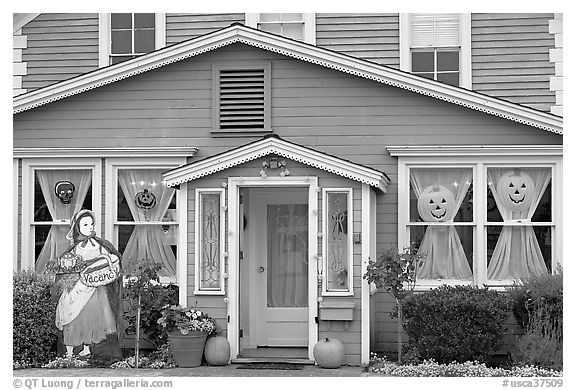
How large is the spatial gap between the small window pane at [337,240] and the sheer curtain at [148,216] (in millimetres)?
2499

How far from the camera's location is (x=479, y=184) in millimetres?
12422

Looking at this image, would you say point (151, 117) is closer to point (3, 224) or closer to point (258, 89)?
point (258, 89)

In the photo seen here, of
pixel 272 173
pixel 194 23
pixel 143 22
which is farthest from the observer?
pixel 143 22

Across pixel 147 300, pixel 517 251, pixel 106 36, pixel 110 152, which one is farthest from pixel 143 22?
pixel 517 251

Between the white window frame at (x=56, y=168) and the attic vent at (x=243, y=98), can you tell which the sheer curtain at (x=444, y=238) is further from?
the white window frame at (x=56, y=168)

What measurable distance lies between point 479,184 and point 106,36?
6.87 m

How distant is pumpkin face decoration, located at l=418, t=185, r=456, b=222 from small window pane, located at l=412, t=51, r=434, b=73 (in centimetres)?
321

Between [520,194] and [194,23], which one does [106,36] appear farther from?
[520,194]

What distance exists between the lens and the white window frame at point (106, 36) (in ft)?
50.1

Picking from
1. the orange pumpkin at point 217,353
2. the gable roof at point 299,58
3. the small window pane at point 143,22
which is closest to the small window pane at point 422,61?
the gable roof at point 299,58

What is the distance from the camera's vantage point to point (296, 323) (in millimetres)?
12789

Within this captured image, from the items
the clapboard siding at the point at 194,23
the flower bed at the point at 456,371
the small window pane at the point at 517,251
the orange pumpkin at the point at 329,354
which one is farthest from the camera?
the clapboard siding at the point at 194,23

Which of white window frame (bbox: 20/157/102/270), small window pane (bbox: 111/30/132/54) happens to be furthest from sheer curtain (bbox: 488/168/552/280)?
small window pane (bbox: 111/30/132/54)

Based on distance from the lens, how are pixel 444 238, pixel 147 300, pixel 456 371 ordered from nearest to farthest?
pixel 456 371, pixel 147 300, pixel 444 238
